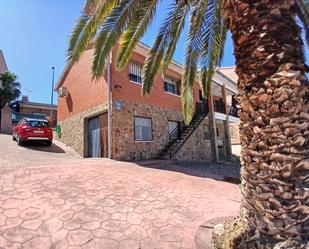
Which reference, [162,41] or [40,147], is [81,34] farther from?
[40,147]

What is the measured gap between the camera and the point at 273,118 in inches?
138

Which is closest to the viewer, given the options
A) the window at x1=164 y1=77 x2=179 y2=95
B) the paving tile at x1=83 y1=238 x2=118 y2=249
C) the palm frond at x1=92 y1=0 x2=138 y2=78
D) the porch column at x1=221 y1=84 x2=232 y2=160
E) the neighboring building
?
the paving tile at x1=83 y1=238 x2=118 y2=249

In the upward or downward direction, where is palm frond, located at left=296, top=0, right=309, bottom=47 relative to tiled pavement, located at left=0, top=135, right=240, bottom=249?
upward

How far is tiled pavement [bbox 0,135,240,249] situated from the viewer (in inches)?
197

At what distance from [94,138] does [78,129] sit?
6.95 ft

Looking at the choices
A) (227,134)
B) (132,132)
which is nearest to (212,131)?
(227,134)

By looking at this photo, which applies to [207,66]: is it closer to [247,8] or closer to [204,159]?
[247,8]

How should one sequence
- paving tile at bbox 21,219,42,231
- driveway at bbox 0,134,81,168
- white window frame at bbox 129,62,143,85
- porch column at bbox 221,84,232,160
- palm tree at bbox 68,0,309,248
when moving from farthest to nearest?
porch column at bbox 221,84,232,160
white window frame at bbox 129,62,143,85
driveway at bbox 0,134,81,168
paving tile at bbox 21,219,42,231
palm tree at bbox 68,0,309,248

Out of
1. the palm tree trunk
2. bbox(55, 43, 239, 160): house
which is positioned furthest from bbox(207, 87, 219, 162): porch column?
the palm tree trunk

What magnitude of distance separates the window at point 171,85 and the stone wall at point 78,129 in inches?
225

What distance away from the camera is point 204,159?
21.2m

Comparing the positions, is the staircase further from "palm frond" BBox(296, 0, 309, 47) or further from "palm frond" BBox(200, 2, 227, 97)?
"palm frond" BBox(296, 0, 309, 47)

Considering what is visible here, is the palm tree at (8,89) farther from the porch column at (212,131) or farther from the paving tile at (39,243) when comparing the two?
the paving tile at (39,243)

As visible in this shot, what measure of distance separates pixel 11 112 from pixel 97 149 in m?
17.7
